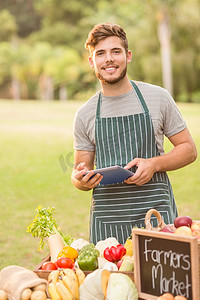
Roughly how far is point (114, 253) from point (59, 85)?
36720mm

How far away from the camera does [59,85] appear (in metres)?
38.5

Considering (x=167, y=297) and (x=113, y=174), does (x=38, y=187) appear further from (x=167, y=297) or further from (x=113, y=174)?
(x=167, y=297)

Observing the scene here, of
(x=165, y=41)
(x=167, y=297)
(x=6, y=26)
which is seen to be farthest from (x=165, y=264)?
(x=6, y=26)

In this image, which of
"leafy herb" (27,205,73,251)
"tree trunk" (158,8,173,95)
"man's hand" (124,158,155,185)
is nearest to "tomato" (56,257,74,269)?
"leafy herb" (27,205,73,251)

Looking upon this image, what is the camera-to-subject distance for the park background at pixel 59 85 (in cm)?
908

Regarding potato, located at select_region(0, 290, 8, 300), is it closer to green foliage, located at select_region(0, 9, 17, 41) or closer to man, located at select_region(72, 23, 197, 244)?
man, located at select_region(72, 23, 197, 244)

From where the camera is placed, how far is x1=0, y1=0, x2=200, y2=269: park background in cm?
908

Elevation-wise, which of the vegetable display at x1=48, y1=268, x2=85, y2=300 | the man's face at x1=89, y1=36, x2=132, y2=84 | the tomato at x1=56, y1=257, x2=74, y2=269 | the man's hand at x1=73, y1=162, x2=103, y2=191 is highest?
the man's face at x1=89, y1=36, x2=132, y2=84

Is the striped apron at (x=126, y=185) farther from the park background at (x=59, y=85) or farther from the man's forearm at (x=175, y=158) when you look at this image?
the park background at (x=59, y=85)

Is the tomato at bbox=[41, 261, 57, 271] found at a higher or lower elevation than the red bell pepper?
Result: lower

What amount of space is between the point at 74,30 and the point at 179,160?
131ft

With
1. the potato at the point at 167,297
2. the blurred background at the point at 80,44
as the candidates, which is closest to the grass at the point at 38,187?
the potato at the point at 167,297

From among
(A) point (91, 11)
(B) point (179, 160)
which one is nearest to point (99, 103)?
(B) point (179, 160)

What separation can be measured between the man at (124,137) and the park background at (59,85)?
0.27 m
